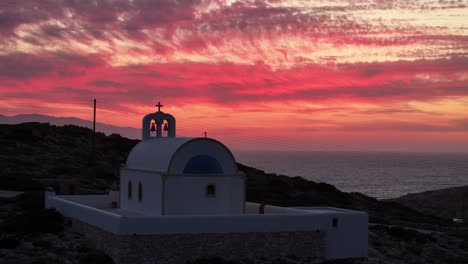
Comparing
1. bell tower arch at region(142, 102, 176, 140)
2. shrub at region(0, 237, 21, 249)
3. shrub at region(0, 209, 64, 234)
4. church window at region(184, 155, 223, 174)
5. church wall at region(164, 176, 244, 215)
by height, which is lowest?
shrub at region(0, 237, 21, 249)

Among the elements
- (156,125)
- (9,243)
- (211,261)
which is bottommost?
(211,261)

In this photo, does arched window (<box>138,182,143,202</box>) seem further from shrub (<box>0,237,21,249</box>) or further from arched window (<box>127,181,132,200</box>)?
shrub (<box>0,237,21,249</box>)

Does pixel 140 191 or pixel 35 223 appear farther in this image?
pixel 140 191

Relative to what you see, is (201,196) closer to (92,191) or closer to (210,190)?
(210,190)

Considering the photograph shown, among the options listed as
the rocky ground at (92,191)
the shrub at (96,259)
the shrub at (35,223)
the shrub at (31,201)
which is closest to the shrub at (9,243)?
the rocky ground at (92,191)

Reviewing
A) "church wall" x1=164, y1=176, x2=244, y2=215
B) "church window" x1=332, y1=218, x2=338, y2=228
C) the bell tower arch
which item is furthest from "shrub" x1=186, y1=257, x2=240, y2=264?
the bell tower arch

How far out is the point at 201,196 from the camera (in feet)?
106

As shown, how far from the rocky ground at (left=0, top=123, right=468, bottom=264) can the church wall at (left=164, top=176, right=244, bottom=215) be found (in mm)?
3838

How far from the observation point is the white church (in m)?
28.4

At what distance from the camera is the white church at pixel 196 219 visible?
28406 mm

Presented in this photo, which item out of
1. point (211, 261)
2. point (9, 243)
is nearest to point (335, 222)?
point (211, 261)

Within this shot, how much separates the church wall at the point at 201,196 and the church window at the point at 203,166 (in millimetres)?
298

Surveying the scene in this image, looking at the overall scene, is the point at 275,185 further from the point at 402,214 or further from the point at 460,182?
the point at 460,182

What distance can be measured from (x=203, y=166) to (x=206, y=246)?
184 inches
